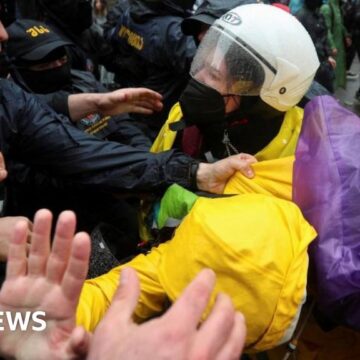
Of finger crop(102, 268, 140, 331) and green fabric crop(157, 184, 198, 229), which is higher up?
finger crop(102, 268, 140, 331)

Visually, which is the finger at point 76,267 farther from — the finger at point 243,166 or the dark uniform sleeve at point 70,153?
the dark uniform sleeve at point 70,153

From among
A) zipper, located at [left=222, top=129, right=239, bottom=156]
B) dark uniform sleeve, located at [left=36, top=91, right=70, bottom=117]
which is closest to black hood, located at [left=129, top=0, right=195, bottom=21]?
dark uniform sleeve, located at [left=36, top=91, right=70, bottom=117]

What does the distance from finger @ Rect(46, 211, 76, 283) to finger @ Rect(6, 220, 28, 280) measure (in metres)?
0.06

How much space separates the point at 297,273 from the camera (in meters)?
1.25

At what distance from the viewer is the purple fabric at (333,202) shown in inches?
49.4

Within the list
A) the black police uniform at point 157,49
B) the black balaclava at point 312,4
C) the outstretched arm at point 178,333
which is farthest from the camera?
the black balaclava at point 312,4

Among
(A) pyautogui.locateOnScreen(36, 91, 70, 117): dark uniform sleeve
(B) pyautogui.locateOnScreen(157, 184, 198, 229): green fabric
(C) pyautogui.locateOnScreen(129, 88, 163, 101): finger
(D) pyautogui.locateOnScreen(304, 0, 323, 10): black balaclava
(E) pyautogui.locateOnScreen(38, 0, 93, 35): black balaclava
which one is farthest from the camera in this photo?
(D) pyautogui.locateOnScreen(304, 0, 323, 10): black balaclava

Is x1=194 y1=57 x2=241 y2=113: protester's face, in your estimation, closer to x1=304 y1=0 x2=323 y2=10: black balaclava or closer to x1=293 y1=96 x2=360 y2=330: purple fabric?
x1=293 y1=96 x2=360 y2=330: purple fabric

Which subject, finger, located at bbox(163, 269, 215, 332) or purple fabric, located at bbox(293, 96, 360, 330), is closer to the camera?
finger, located at bbox(163, 269, 215, 332)

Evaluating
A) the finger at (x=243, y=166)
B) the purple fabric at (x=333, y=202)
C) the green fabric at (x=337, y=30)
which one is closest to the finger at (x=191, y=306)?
the purple fabric at (x=333, y=202)

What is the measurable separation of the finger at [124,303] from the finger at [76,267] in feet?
0.25

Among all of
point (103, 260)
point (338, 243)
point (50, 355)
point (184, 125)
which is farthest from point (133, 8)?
point (50, 355)

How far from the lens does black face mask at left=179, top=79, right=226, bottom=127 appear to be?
1.90m

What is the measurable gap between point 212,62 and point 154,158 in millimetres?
420
